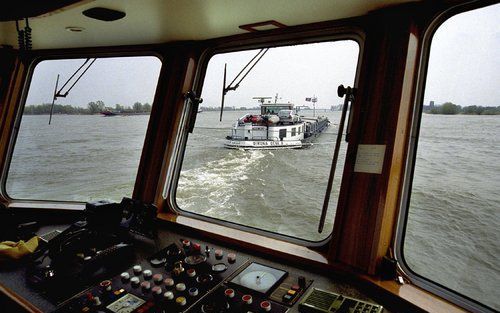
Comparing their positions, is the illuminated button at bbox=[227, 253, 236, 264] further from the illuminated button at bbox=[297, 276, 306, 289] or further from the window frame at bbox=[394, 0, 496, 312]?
the window frame at bbox=[394, 0, 496, 312]

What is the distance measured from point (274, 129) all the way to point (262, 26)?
1128 millimetres

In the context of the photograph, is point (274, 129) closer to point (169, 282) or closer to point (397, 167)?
point (397, 167)

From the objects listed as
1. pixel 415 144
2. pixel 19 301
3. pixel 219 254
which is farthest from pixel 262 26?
pixel 19 301

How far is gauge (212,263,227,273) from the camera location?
59.4 inches

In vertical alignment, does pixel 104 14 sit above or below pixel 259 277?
above

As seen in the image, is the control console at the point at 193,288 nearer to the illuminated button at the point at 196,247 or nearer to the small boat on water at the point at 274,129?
the illuminated button at the point at 196,247

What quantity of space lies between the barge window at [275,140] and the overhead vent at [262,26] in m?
0.23

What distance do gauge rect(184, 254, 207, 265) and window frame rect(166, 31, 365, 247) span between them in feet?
1.30

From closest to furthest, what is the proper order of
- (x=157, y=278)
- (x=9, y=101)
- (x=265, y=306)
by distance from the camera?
(x=265, y=306) → (x=157, y=278) → (x=9, y=101)

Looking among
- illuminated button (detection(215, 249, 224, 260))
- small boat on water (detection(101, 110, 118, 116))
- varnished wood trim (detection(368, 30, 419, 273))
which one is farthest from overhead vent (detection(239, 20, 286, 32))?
small boat on water (detection(101, 110, 118, 116))

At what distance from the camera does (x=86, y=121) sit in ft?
9.99

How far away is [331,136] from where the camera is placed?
6.64ft

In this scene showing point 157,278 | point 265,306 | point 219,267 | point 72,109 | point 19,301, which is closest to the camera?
point 265,306

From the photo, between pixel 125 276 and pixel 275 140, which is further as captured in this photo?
pixel 275 140
